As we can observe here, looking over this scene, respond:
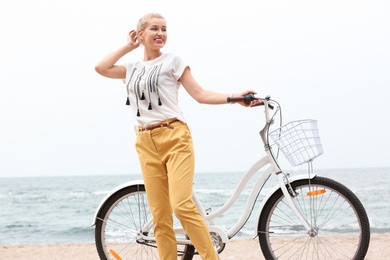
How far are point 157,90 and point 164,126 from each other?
0.70 ft

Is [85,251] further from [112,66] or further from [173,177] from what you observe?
[173,177]

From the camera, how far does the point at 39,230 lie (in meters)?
17.4

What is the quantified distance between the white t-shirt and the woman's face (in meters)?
0.09

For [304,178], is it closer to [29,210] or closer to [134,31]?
[134,31]

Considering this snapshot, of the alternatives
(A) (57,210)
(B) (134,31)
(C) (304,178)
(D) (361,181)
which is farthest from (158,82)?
(D) (361,181)

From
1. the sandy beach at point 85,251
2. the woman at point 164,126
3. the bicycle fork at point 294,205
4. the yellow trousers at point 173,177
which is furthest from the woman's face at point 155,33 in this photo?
the sandy beach at point 85,251

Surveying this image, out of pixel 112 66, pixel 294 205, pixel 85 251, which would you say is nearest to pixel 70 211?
pixel 85 251

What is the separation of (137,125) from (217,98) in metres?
0.52

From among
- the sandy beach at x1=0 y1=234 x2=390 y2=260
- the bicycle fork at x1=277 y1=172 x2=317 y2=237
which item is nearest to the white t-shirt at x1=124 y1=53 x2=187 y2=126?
the bicycle fork at x1=277 y1=172 x2=317 y2=237

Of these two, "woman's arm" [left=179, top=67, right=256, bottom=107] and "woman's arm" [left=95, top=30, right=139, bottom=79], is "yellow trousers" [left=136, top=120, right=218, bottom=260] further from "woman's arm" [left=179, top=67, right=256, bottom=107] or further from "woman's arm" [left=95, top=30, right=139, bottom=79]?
"woman's arm" [left=95, top=30, right=139, bottom=79]

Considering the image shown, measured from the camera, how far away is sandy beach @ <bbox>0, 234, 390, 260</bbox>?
555 centimetres

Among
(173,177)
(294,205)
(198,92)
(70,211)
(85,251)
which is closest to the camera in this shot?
(173,177)

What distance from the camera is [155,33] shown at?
11.5 ft

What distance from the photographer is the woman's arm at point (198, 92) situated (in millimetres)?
3496
